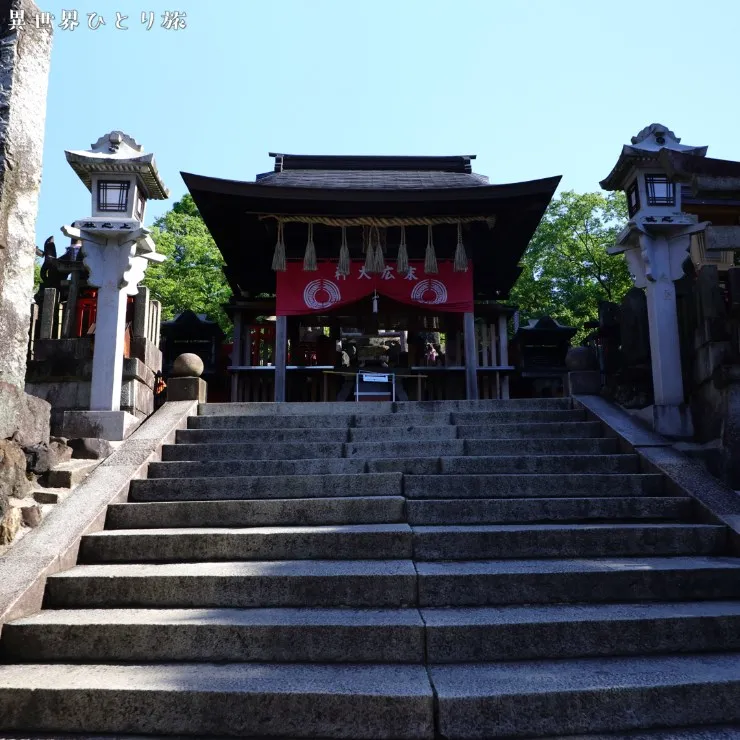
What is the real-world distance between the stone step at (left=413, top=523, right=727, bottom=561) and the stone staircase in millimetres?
14

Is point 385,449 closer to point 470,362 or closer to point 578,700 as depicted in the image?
point 578,700

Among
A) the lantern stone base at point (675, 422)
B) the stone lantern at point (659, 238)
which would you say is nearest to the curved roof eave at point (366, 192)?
the stone lantern at point (659, 238)

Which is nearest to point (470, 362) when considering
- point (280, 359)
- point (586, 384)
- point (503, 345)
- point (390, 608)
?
point (503, 345)

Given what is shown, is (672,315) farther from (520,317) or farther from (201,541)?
(520,317)

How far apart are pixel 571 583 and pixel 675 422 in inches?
129

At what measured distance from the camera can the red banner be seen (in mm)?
11180

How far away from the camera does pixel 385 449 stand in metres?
5.64

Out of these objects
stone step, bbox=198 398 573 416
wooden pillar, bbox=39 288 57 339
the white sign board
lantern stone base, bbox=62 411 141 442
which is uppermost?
wooden pillar, bbox=39 288 57 339

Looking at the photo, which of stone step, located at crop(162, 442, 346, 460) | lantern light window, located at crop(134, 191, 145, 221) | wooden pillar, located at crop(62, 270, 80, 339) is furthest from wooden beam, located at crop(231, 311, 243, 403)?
stone step, located at crop(162, 442, 346, 460)

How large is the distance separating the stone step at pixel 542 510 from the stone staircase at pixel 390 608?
14 millimetres

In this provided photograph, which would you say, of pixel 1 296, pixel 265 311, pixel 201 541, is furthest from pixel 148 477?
pixel 265 311

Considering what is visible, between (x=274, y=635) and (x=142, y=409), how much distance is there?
4947mm

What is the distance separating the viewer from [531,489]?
189 inches

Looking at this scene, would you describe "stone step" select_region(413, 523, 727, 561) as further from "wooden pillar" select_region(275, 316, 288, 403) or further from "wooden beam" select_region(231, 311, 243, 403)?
"wooden beam" select_region(231, 311, 243, 403)
